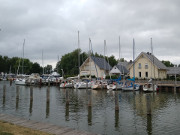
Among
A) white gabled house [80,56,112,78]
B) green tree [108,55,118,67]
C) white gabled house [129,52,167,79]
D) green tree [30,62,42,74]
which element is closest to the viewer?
white gabled house [129,52,167,79]

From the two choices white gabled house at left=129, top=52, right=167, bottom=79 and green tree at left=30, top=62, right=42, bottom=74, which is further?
green tree at left=30, top=62, right=42, bottom=74

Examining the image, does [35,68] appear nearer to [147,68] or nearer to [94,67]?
[94,67]

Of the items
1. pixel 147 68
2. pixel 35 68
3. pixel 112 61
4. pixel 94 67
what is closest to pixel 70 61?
pixel 112 61

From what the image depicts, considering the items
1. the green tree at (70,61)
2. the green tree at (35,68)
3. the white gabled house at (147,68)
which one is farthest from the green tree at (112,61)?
the green tree at (35,68)

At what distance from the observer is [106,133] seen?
14.0 metres

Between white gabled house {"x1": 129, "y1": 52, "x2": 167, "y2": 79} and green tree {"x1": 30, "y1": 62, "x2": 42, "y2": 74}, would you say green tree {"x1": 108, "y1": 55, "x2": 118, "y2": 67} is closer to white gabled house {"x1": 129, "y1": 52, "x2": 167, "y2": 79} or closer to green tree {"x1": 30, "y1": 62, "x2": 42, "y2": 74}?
white gabled house {"x1": 129, "y1": 52, "x2": 167, "y2": 79}

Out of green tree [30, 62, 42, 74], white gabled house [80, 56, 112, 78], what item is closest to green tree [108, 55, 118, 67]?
white gabled house [80, 56, 112, 78]

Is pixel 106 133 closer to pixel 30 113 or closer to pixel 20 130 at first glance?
pixel 20 130

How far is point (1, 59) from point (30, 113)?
130 meters

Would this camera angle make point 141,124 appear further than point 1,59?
No

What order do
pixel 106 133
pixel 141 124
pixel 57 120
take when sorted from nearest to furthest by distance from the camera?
pixel 106 133, pixel 141 124, pixel 57 120

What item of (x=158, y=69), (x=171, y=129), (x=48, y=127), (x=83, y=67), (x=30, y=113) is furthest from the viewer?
(x=83, y=67)

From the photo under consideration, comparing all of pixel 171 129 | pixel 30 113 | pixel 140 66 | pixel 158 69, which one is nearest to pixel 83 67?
pixel 140 66

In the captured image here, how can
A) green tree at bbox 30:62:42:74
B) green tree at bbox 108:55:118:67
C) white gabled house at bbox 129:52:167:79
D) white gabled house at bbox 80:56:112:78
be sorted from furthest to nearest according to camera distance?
1. green tree at bbox 30:62:42:74
2. green tree at bbox 108:55:118:67
3. white gabled house at bbox 80:56:112:78
4. white gabled house at bbox 129:52:167:79
